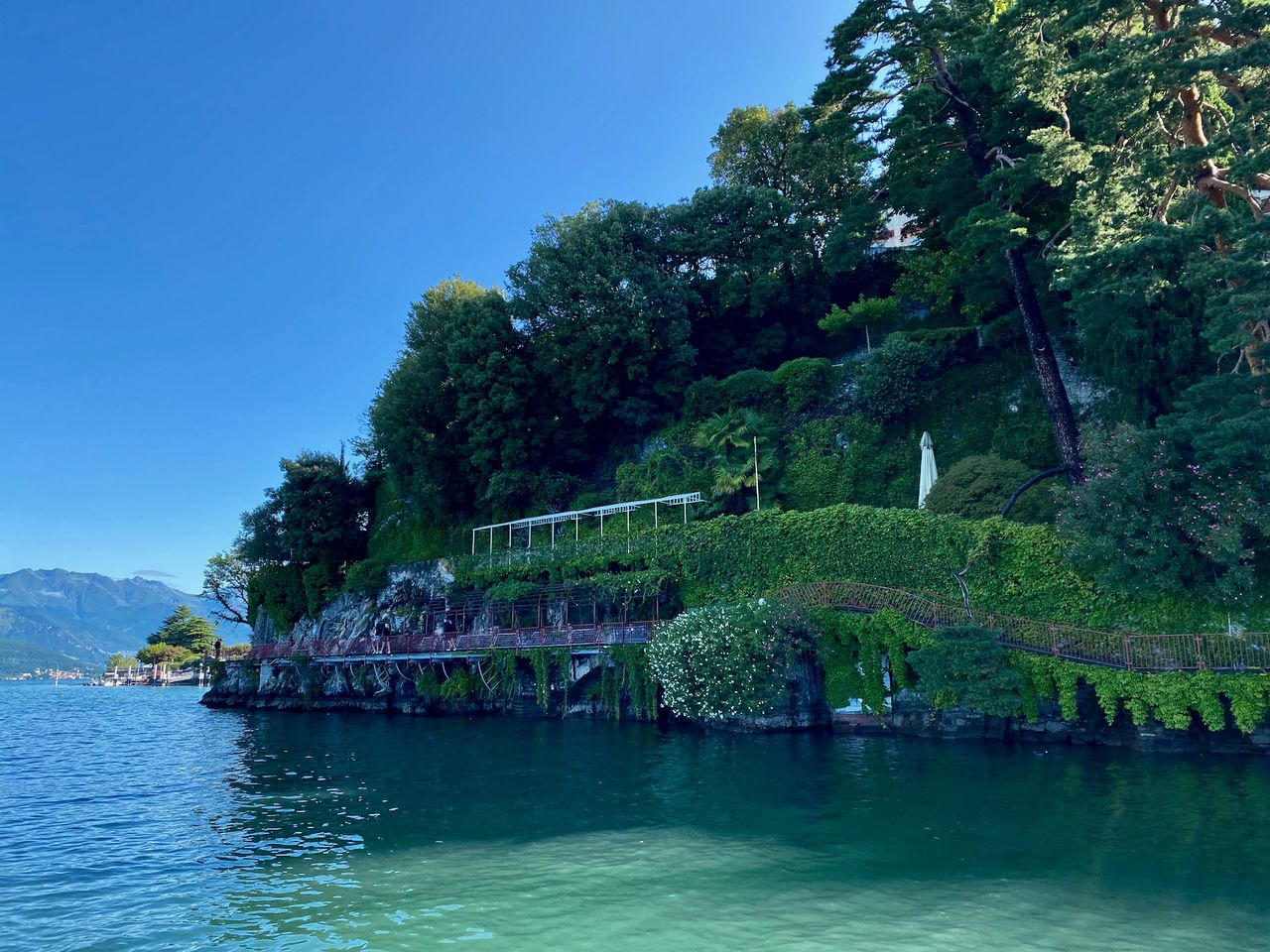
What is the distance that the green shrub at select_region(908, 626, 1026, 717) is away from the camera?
17.9 meters

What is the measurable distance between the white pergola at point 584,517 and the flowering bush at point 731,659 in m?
8.74

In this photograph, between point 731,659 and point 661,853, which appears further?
point 731,659

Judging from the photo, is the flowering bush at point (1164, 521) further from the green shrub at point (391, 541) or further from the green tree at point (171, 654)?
the green tree at point (171, 654)

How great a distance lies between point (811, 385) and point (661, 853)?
23236 mm

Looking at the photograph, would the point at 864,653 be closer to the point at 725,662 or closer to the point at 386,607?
the point at 725,662

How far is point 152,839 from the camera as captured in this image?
12.6m

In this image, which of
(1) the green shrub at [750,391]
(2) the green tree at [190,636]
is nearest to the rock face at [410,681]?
(1) the green shrub at [750,391]

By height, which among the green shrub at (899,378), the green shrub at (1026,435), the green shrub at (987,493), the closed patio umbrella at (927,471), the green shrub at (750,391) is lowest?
the green shrub at (987,493)

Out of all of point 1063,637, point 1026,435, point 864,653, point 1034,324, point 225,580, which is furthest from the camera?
point 225,580

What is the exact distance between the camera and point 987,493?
22.2 meters

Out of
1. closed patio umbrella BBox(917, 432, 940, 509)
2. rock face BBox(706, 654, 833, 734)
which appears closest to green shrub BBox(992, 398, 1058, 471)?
closed patio umbrella BBox(917, 432, 940, 509)

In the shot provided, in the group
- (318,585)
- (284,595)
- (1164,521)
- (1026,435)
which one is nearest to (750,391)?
(1026,435)

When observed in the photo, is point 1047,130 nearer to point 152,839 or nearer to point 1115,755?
point 1115,755

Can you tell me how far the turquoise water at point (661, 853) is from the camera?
313 inches
